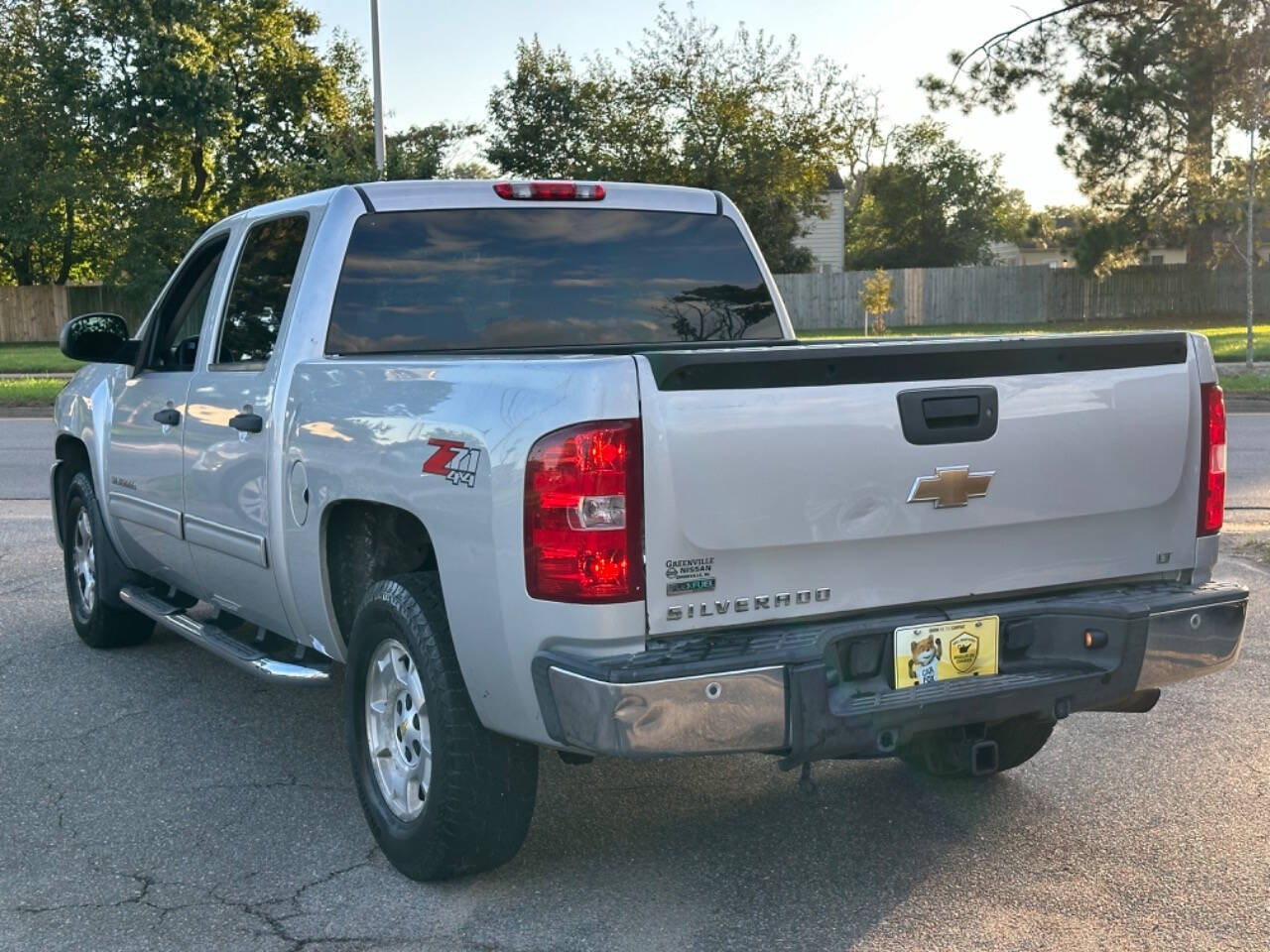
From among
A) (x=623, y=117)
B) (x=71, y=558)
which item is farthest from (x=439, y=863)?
(x=623, y=117)

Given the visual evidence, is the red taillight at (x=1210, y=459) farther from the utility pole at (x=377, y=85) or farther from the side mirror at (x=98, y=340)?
the utility pole at (x=377, y=85)

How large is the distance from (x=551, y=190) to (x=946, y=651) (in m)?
2.41

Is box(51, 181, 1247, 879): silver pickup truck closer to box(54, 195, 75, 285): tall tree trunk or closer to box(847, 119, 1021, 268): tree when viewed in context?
box(54, 195, 75, 285): tall tree trunk

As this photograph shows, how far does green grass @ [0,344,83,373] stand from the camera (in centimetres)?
2927

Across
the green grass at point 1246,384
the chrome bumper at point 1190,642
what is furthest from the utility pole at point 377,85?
the chrome bumper at point 1190,642

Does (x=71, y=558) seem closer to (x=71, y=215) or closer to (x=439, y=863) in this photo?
(x=439, y=863)

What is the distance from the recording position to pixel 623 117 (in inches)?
1603

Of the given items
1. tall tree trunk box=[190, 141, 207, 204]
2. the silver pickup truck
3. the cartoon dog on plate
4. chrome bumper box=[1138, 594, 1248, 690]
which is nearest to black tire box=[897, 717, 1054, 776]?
the silver pickup truck

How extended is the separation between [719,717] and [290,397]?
2010 mm

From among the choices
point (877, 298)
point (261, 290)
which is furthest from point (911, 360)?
point (877, 298)

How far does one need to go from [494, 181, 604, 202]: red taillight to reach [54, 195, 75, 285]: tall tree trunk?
1640 inches

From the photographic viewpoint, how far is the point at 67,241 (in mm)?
46688

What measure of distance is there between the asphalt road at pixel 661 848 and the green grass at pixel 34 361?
2149cm

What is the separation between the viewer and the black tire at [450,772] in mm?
3932
